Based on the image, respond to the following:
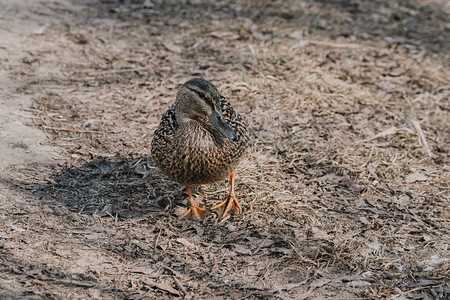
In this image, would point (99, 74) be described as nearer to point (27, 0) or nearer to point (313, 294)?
point (27, 0)

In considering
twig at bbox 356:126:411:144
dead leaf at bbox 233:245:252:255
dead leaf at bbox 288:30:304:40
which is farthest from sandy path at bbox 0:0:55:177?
dead leaf at bbox 288:30:304:40

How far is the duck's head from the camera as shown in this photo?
4.21 metres

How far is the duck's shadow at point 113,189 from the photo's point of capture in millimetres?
4641

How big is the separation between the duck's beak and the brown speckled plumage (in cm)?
15

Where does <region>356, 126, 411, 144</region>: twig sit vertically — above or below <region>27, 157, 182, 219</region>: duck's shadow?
below

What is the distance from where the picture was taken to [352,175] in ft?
17.2

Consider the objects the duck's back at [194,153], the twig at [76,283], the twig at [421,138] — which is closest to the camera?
the twig at [76,283]

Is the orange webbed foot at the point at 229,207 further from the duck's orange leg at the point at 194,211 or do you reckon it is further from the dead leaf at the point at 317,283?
the dead leaf at the point at 317,283

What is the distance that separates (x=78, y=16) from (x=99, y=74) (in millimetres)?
1793

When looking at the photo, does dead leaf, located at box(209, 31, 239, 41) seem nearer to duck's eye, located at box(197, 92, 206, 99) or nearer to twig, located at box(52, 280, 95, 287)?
duck's eye, located at box(197, 92, 206, 99)

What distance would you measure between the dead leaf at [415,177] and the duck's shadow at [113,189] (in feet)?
7.12

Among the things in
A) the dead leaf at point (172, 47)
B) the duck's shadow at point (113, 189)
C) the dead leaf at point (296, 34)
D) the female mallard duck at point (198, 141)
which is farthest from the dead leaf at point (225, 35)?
the female mallard duck at point (198, 141)

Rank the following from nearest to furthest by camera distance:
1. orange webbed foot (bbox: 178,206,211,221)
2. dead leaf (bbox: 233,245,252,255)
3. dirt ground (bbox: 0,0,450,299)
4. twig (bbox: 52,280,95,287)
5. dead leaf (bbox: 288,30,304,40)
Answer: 1. twig (bbox: 52,280,95,287)
2. dirt ground (bbox: 0,0,450,299)
3. dead leaf (bbox: 233,245,252,255)
4. orange webbed foot (bbox: 178,206,211,221)
5. dead leaf (bbox: 288,30,304,40)

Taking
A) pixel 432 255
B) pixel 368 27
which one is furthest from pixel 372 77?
pixel 432 255
